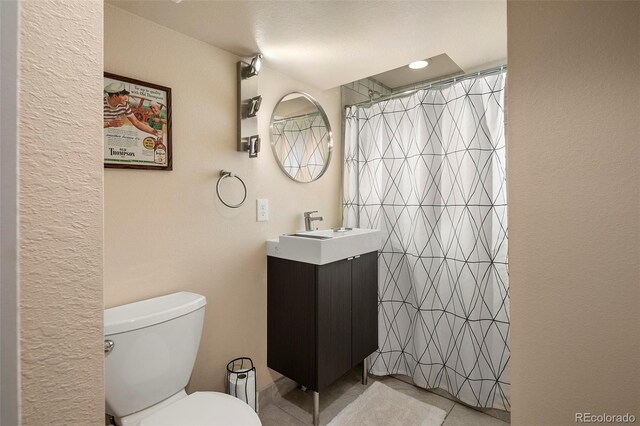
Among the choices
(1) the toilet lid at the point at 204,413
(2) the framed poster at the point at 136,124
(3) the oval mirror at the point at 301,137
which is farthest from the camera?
(3) the oval mirror at the point at 301,137

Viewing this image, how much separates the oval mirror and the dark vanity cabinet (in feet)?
2.24

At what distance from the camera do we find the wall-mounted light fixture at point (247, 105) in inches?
70.2

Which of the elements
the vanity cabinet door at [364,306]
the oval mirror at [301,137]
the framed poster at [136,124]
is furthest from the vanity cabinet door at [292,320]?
the framed poster at [136,124]

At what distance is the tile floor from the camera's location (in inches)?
71.9

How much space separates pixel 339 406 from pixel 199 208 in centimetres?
148

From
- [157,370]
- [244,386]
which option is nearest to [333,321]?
[244,386]

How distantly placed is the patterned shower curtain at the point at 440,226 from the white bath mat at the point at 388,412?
7.6 inches

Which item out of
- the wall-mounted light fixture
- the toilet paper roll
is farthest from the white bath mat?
the wall-mounted light fixture

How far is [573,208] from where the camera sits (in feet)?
2.88

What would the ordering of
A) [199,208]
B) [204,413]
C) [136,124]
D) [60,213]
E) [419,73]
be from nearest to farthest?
[60,213] < [204,413] < [136,124] < [199,208] < [419,73]

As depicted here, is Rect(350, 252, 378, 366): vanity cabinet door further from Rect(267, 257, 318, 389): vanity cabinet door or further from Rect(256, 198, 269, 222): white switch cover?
Rect(256, 198, 269, 222): white switch cover

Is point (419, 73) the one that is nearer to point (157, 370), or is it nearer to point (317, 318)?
point (317, 318)

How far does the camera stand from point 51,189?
460 mm

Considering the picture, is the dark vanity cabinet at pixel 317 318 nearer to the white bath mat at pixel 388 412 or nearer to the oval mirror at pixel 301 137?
the white bath mat at pixel 388 412
